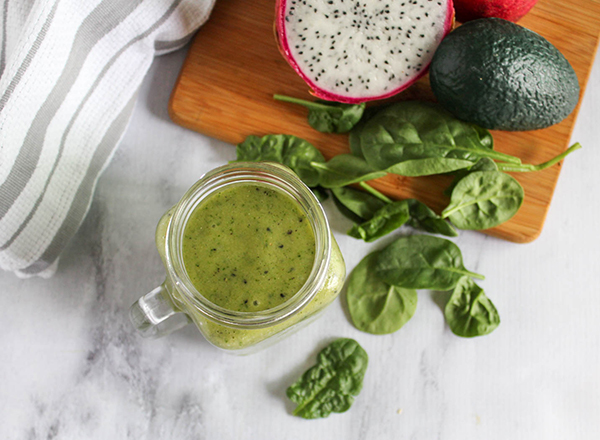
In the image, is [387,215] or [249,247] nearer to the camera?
[249,247]

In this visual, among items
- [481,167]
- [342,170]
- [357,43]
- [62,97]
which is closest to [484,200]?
[481,167]

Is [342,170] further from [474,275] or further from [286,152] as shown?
[474,275]

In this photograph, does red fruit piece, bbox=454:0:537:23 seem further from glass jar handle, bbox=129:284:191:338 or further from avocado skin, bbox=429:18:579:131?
glass jar handle, bbox=129:284:191:338

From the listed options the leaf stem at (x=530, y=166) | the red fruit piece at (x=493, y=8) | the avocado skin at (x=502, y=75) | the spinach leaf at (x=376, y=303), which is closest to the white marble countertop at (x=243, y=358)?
the spinach leaf at (x=376, y=303)

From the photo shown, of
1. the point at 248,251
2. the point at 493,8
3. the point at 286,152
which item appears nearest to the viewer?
the point at 248,251

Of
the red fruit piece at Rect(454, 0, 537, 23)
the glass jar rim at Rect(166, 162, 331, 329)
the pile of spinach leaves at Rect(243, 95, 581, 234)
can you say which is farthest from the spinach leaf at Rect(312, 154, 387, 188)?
the red fruit piece at Rect(454, 0, 537, 23)

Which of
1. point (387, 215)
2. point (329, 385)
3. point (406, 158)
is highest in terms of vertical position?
point (406, 158)
